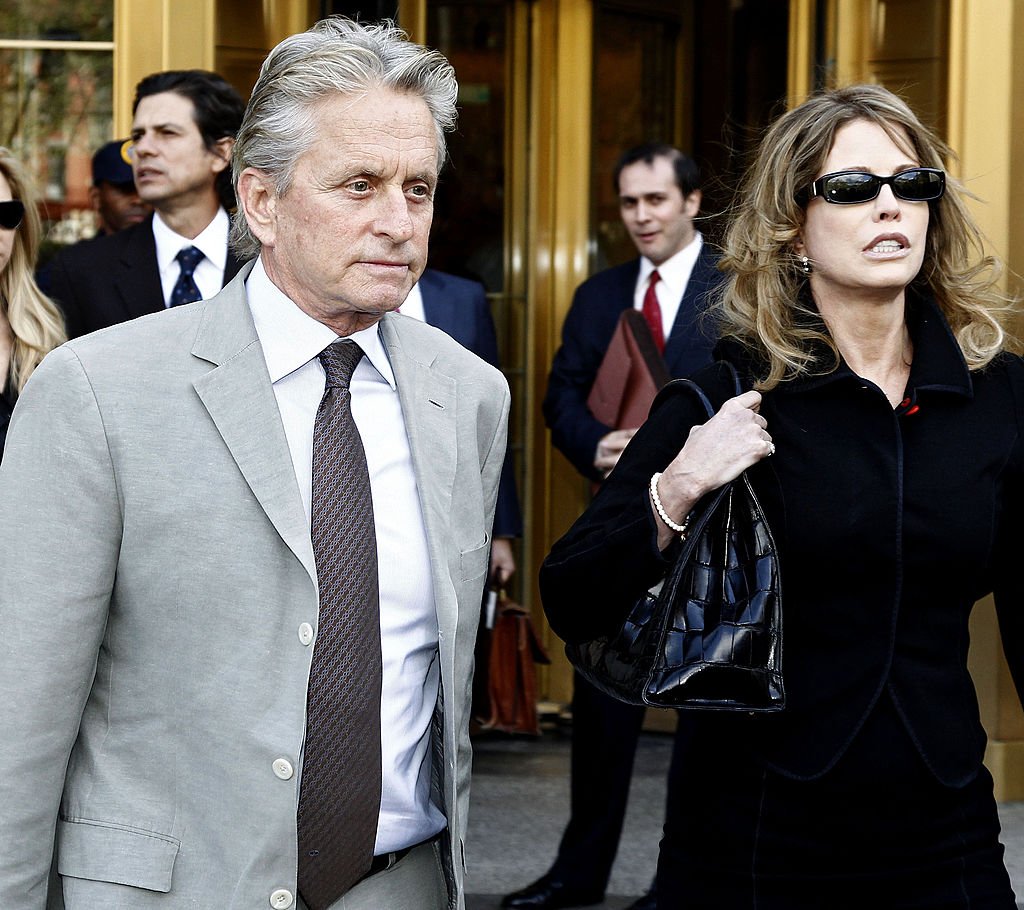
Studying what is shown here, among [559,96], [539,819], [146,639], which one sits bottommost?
[539,819]

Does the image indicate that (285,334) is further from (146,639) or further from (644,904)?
(644,904)

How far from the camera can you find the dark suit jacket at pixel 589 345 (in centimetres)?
527

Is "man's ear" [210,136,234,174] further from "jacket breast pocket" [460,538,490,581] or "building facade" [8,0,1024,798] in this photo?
"jacket breast pocket" [460,538,490,581]

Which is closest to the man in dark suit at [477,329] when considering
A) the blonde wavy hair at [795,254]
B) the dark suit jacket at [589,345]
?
the dark suit jacket at [589,345]

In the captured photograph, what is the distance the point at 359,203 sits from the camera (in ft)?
7.80

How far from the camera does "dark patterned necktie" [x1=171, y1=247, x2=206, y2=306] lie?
4711 mm

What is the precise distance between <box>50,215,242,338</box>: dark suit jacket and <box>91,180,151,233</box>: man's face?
3.89 ft

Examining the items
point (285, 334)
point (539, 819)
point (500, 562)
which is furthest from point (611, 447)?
point (285, 334)

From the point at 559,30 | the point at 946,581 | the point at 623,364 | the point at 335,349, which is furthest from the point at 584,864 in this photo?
the point at 559,30

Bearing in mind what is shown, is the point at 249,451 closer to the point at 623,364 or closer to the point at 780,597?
the point at 780,597

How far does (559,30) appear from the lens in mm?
6801

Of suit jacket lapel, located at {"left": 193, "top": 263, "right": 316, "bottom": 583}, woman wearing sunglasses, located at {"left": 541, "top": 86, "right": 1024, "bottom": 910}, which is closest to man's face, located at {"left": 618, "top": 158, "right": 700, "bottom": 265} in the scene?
woman wearing sunglasses, located at {"left": 541, "top": 86, "right": 1024, "bottom": 910}

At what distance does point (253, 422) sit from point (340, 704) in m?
0.42

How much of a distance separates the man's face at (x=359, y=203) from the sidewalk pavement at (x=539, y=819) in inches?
113
